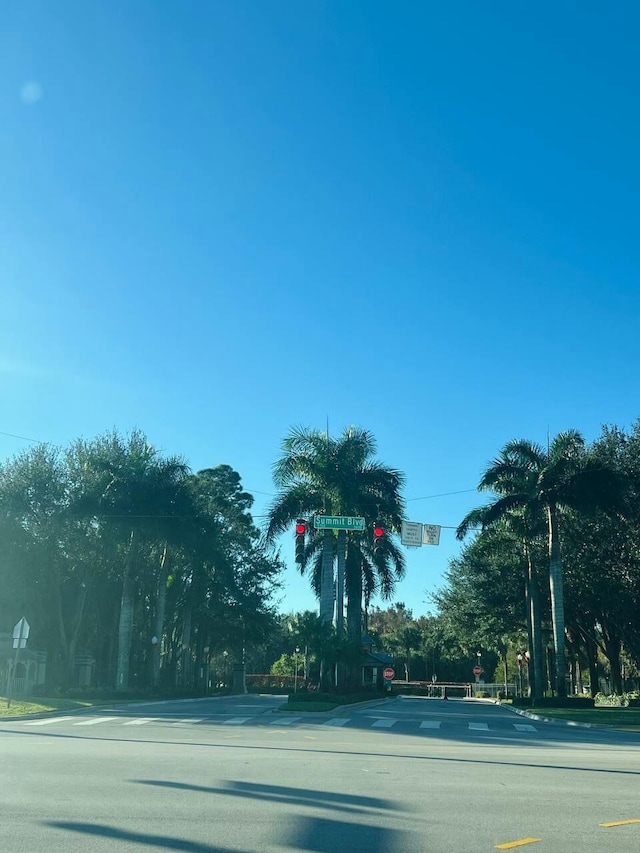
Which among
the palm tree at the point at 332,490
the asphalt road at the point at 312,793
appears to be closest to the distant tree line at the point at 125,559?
the palm tree at the point at 332,490

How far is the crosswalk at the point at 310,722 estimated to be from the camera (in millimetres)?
24391

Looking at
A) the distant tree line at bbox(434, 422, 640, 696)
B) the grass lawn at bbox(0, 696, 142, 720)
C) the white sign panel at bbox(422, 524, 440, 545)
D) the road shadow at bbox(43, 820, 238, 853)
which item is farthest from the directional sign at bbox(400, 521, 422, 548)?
the road shadow at bbox(43, 820, 238, 853)

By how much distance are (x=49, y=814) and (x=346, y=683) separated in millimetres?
33005

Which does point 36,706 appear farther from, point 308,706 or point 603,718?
point 603,718

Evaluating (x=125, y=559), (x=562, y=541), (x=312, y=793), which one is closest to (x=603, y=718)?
(x=562, y=541)

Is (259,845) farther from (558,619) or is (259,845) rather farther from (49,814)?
(558,619)

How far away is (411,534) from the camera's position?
105ft

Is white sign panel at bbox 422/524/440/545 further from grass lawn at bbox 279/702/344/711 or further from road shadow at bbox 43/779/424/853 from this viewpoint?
road shadow at bbox 43/779/424/853

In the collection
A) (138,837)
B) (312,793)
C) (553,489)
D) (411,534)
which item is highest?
(553,489)

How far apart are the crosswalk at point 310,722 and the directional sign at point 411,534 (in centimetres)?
681

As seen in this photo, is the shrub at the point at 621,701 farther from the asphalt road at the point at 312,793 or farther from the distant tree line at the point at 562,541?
the asphalt road at the point at 312,793

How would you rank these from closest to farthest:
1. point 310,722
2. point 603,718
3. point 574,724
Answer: point 310,722 < point 574,724 < point 603,718

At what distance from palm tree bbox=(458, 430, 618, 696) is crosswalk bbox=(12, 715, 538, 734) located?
1408cm

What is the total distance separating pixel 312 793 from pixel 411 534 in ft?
70.9
